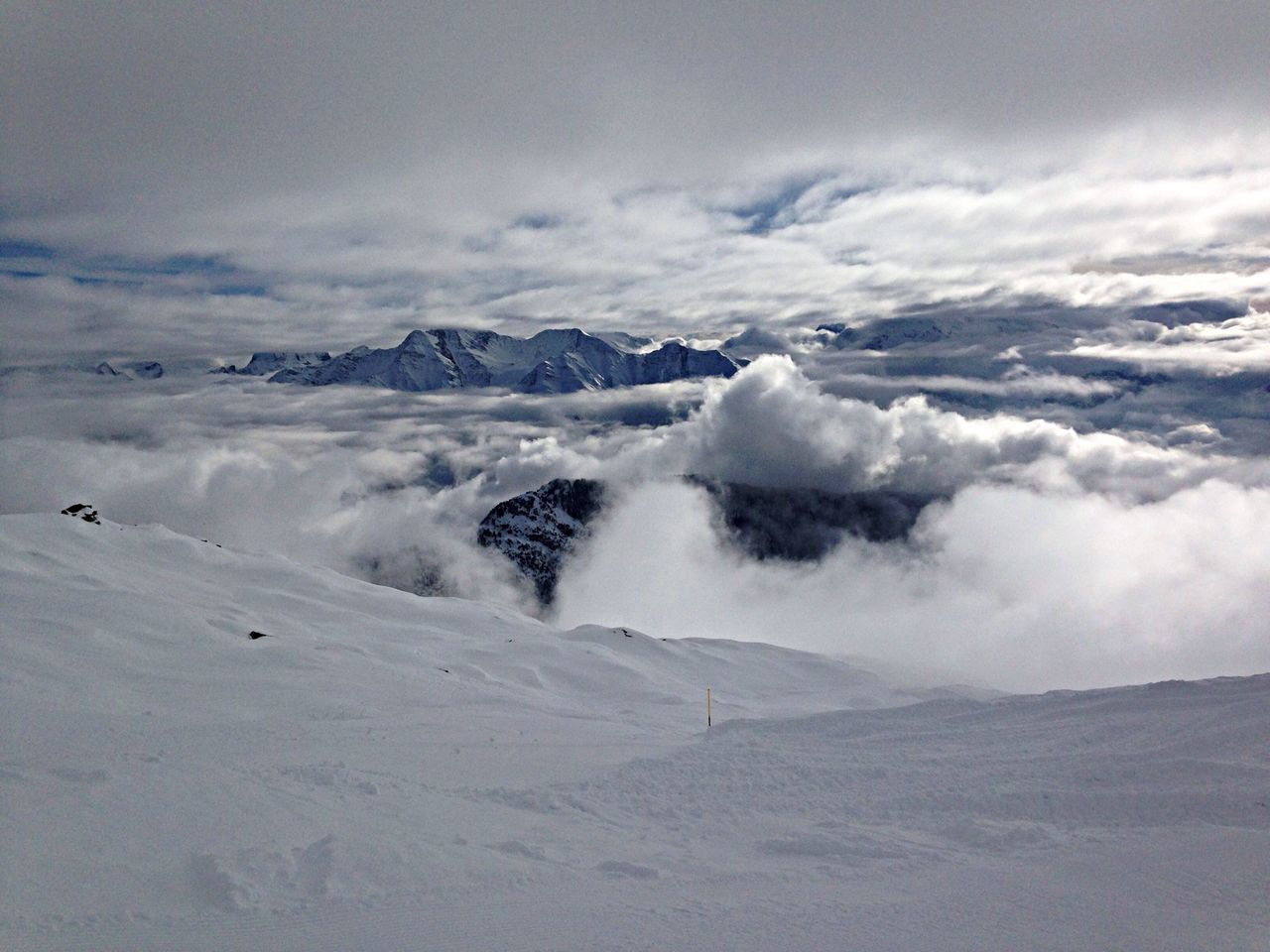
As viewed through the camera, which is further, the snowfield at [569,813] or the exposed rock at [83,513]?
the exposed rock at [83,513]

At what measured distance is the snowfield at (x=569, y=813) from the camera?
31.1 ft

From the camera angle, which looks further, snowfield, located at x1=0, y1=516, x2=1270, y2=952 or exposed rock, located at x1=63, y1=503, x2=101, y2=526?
exposed rock, located at x1=63, y1=503, x2=101, y2=526

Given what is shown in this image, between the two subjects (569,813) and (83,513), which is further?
(83,513)

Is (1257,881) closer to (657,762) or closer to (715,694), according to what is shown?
(657,762)

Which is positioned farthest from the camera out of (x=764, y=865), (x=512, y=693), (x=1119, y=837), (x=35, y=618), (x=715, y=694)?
(x=715, y=694)

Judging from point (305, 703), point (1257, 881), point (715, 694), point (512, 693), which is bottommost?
point (715, 694)

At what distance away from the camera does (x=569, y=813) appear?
1370cm

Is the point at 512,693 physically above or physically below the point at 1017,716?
below

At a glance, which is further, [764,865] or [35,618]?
[35,618]

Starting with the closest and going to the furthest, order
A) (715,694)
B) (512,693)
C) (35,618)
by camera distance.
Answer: (35,618) < (512,693) < (715,694)

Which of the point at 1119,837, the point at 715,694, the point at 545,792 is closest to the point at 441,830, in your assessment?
the point at 545,792

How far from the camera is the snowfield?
9477 millimetres

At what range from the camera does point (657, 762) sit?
16.6 m

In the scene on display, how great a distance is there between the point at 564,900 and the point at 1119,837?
894 centimetres
